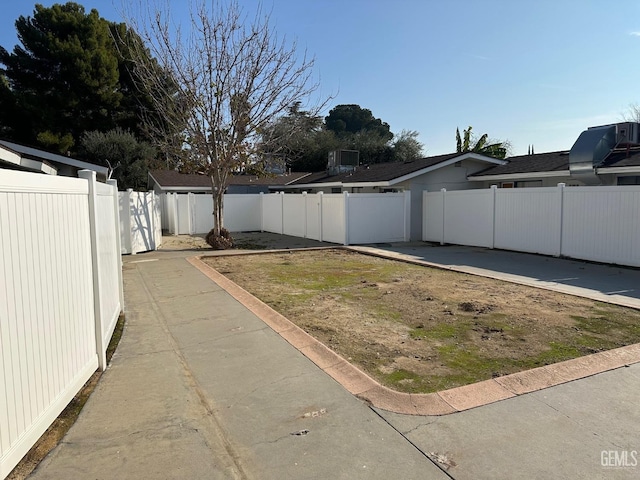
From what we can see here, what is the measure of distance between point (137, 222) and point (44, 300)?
12.5m

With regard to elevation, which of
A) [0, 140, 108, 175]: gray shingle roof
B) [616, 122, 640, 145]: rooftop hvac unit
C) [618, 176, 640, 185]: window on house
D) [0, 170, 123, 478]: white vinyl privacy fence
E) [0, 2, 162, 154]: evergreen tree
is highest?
[0, 2, 162, 154]: evergreen tree

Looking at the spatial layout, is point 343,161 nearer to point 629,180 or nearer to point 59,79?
point 629,180

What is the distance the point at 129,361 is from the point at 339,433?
276 cm

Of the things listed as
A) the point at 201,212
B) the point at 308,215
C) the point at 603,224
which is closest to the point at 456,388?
the point at 603,224

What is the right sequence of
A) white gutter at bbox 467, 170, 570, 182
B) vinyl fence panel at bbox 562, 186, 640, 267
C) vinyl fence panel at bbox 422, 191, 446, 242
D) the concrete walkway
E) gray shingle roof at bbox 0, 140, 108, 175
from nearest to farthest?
the concrete walkway
gray shingle roof at bbox 0, 140, 108, 175
vinyl fence panel at bbox 562, 186, 640, 267
white gutter at bbox 467, 170, 570, 182
vinyl fence panel at bbox 422, 191, 446, 242

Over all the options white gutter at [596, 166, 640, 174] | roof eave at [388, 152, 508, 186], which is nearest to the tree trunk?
roof eave at [388, 152, 508, 186]

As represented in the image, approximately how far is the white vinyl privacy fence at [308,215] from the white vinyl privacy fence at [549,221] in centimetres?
186

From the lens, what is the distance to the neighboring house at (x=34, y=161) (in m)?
7.06

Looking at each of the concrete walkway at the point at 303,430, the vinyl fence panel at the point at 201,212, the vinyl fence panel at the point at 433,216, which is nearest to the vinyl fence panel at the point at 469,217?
the vinyl fence panel at the point at 433,216

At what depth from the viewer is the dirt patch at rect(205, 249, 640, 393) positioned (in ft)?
15.3

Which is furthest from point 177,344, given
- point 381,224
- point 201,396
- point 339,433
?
point 381,224

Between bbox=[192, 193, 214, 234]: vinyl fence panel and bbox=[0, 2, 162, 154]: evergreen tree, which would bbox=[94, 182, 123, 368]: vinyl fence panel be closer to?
bbox=[192, 193, 214, 234]: vinyl fence panel

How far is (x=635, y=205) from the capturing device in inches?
420

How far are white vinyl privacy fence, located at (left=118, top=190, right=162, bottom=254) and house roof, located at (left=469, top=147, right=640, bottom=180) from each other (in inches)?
538
